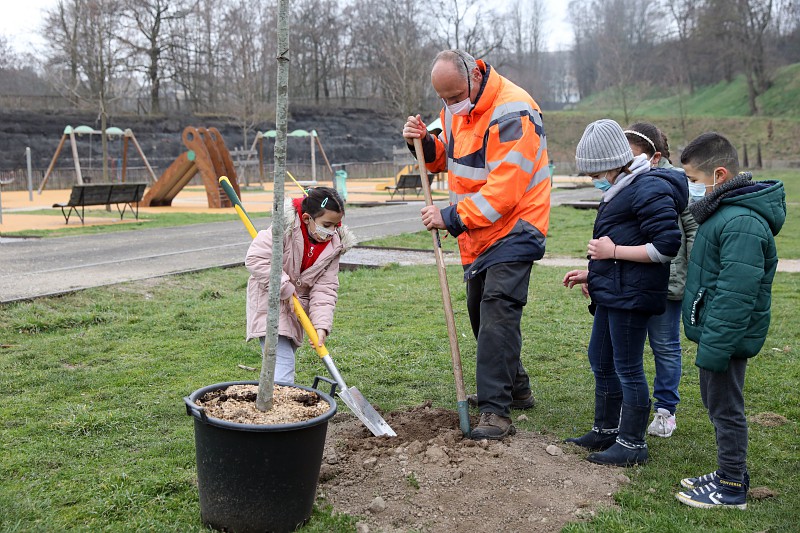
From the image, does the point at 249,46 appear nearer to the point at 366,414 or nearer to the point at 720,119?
the point at 720,119

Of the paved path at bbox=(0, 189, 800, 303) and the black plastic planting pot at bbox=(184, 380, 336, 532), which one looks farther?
the paved path at bbox=(0, 189, 800, 303)

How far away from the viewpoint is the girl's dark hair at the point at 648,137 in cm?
414

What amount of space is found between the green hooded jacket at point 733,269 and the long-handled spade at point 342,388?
1658mm

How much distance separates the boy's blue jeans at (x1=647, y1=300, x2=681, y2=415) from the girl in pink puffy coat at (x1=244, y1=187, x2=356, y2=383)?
1.78 meters

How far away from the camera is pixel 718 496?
133 inches

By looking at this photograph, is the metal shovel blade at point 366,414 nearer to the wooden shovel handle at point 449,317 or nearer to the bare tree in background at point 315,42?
the wooden shovel handle at point 449,317

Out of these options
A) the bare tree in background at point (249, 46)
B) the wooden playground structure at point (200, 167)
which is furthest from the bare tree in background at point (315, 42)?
the wooden playground structure at point (200, 167)

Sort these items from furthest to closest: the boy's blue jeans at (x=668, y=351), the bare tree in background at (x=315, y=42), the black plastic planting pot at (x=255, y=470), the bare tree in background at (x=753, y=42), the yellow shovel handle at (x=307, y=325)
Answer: the bare tree in background at (x=315, y=42)
the bare tree in background at (x=753, y=42)
the boy's blue jeans at (x=668, y=351)
the yellow shovel handle at (x=307, y=325)
the black plastic planting pot at (x=255, y=470)

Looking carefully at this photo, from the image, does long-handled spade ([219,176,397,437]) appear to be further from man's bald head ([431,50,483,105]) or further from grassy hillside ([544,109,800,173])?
grassy hillside ([544,109,800,173])

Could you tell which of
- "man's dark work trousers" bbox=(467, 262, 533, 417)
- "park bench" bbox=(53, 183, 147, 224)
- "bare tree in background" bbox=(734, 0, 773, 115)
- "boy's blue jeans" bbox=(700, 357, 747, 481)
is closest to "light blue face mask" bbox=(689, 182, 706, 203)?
"man's dark work trousers" bbox=(467, 262, 533, 417)

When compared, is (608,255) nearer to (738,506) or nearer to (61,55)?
(738,506)

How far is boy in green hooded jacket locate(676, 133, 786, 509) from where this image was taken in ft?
10.6

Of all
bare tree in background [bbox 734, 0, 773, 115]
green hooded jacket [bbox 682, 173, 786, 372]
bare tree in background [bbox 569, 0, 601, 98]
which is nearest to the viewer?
green hooded jacket [bbox 682, 173, 786, 372]

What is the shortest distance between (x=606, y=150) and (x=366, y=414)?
6.01ft
